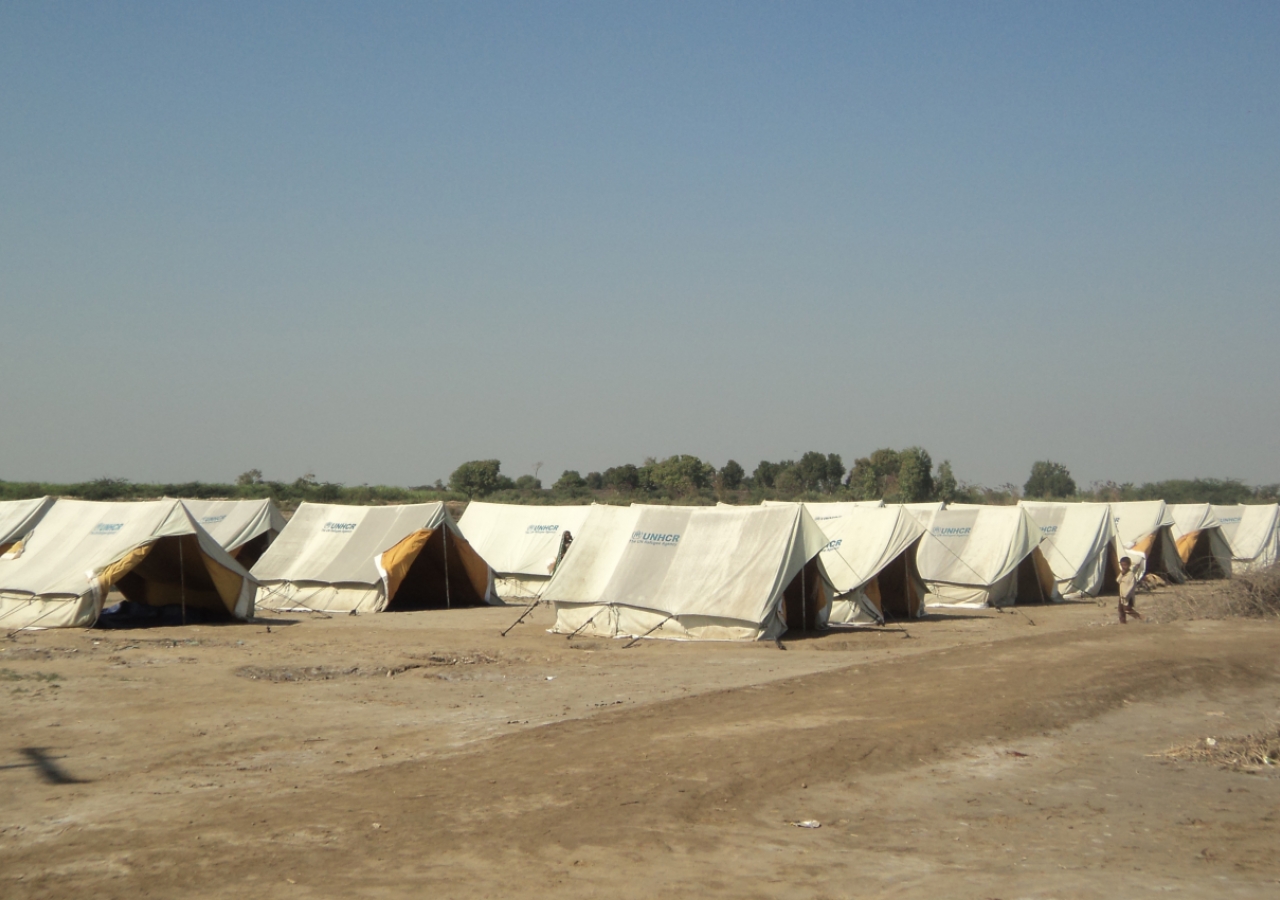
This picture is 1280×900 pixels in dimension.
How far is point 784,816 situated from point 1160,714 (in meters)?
5.98

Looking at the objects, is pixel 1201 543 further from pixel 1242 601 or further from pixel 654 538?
pixel 654 538

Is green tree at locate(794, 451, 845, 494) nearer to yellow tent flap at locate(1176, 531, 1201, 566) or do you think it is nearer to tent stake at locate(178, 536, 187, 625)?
yellow tent flap at locate(1176, 531, 1201, 566)

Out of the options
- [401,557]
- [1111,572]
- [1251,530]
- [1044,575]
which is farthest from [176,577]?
[1251,530]

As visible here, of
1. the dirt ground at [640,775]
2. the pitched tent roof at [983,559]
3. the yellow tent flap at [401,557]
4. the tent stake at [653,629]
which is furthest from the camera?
the pitched tent roof at [983,559]

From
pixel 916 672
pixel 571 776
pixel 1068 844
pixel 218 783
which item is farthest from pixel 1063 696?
pixel 218 783

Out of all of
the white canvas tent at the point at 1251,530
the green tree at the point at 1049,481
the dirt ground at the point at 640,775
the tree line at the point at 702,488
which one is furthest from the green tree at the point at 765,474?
the dirt ground at the point at 640,775

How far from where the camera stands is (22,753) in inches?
369

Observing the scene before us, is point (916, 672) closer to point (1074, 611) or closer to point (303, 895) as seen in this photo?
point (303, 895)

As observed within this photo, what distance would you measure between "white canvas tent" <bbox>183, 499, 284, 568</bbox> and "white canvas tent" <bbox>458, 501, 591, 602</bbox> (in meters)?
5.29

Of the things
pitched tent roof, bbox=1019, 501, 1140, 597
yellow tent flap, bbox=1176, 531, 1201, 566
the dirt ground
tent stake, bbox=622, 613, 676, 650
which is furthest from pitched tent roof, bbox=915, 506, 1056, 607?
yellow tent flap, bbox=1176, 531, 1201, 566

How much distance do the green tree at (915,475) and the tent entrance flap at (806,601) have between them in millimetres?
53626

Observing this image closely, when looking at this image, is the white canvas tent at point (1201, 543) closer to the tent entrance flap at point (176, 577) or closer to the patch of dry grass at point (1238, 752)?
the patch of dry grass at point (1238, 752)

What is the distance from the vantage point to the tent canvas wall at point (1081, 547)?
2789 centimetres

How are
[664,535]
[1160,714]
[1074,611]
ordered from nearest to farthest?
[1160,714]
[664,535]
[1074,611]
